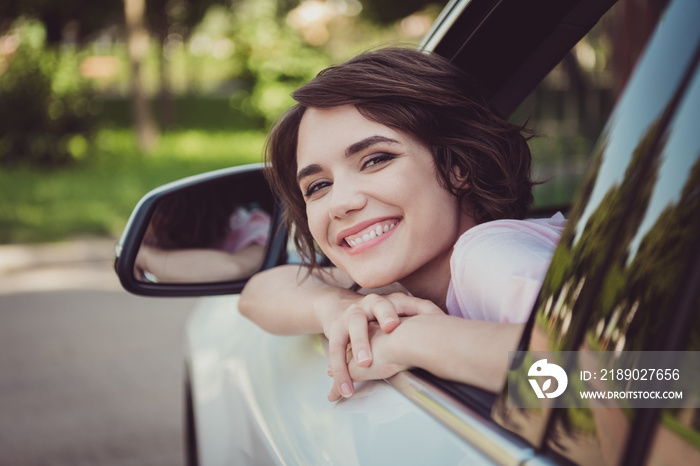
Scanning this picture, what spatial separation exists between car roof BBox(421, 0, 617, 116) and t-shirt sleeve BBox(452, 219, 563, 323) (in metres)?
0.53

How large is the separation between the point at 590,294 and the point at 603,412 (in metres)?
0.14

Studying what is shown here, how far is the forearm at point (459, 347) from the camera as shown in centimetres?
109

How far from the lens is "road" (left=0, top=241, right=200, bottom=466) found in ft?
12.9

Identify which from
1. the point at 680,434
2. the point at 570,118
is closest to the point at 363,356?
the point at 680,434

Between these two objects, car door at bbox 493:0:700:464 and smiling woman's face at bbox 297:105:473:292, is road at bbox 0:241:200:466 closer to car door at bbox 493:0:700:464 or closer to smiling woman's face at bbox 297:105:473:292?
smiling woman's face at bbox 297:105:473:292

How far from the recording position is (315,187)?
5.65 ft

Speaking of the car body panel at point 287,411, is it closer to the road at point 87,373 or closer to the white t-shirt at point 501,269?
the white t-shirt at point 501,269

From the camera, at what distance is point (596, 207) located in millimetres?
900

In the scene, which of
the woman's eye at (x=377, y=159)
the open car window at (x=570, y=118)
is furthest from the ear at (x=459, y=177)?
the open car window at (x=570, y=118)

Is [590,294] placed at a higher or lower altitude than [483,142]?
lower

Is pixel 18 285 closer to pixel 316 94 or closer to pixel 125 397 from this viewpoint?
pixel 125 397

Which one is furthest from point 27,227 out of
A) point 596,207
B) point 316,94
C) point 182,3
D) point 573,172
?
point 182,3

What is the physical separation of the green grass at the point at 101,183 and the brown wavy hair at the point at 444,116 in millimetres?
8541

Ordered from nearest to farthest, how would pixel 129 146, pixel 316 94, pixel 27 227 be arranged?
pixel 316 94 → pixel 27 227 → pixel 129 146
